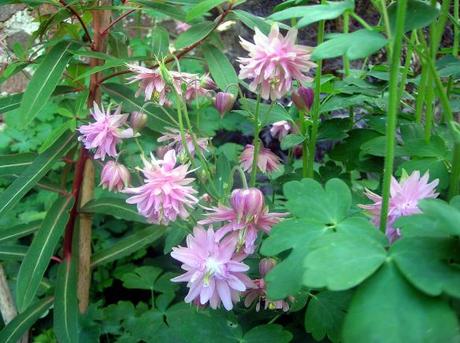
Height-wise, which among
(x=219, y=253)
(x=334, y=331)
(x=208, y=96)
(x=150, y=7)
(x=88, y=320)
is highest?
(x=150, y=7)

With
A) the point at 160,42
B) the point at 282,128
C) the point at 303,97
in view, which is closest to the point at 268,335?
the point at 303,97

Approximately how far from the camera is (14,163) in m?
1.31

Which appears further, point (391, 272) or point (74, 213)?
point (74, 213)

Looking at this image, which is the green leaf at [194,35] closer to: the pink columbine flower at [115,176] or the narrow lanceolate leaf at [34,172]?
the pink columbine flower at [115,176]

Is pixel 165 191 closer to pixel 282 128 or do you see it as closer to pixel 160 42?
pixel 282 128

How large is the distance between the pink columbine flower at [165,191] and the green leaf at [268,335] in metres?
0.22

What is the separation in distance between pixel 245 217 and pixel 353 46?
0.30 m

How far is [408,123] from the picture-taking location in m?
1.08

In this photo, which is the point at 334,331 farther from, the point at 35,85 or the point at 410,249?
the point at 35,85

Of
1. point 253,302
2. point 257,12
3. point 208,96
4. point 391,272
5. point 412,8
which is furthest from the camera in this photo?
point 257,12

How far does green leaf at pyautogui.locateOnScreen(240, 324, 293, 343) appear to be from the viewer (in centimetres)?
86

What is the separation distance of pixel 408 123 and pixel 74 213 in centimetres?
82

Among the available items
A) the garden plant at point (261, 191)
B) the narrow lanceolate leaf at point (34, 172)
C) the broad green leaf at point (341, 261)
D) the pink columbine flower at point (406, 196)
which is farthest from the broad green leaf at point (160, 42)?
the broad green leaf at point (341, 261)

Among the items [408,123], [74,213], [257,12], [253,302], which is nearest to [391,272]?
[253,302]
